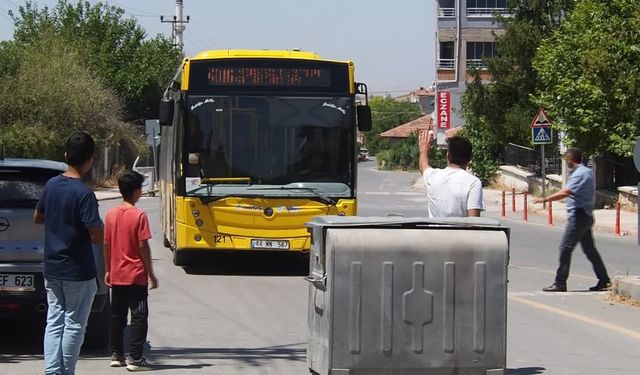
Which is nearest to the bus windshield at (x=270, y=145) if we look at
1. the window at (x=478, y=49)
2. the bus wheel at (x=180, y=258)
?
the bus wheel at (x=180, y=258)

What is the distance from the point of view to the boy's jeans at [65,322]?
285 inches

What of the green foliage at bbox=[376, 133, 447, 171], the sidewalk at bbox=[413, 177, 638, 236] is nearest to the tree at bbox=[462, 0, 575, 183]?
the sidewalk at bbox=[413, 177, 638, 236]

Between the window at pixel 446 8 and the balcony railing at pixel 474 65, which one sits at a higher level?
the window at pixel 446 8

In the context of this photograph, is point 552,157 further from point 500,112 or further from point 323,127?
point 323,127

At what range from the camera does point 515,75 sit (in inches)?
1902

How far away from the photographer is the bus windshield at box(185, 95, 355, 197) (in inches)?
591

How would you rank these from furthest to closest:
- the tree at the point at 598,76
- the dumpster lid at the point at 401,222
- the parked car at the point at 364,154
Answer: the parked car at the point at 364,154
the tree at the point at 598,76
the dumpster lid at the point at 401,222

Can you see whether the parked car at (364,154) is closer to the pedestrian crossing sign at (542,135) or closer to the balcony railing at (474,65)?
the balcony railing at (474,65)

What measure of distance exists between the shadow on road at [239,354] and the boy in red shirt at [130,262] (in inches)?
26.6

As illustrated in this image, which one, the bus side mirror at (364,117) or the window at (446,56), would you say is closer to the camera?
the bus side mirror at (364,117)

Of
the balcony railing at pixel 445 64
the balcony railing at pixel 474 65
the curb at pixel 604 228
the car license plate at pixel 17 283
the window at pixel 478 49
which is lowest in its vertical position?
the curb at pixel 604 228

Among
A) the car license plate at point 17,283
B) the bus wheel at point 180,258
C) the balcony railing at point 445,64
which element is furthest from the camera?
the balcony railing at point 445,64

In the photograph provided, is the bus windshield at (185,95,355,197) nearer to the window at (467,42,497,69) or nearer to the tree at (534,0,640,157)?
the tree at (534,0,640,157)

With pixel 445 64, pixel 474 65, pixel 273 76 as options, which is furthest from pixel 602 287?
pixel 445 64
